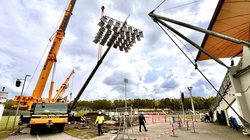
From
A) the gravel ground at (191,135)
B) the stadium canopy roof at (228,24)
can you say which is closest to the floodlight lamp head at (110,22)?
the stadium canopy roof at (228,24)

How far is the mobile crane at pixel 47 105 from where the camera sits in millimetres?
13281

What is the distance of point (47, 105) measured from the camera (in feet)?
46.8

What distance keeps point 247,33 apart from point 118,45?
11.6m

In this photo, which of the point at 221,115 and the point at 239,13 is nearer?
the point at 239,13

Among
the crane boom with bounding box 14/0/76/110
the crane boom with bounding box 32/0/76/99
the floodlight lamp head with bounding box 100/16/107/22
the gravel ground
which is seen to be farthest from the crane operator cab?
the floodlight lamp head with bounding box 100/16/107/22

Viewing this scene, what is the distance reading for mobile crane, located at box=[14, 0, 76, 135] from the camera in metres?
13.3

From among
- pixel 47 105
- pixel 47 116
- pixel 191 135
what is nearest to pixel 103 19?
pixel 47 105

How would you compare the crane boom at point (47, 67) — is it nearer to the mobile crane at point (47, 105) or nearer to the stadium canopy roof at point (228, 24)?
the mobile crane at point (47, 105)

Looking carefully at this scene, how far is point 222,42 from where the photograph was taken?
49.1ft

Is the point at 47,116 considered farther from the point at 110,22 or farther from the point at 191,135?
the point at 191,135

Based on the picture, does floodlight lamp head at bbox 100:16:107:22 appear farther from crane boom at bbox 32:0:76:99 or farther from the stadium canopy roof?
crane boom at bbox 32:0:76:99

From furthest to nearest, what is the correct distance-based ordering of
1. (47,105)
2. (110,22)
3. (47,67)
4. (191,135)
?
(47,67), (47,105), (191,135), (110,22)

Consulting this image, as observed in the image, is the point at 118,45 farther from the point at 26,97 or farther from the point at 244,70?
the point at 26,97

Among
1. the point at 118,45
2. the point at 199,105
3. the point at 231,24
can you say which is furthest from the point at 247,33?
the point at 199,105
